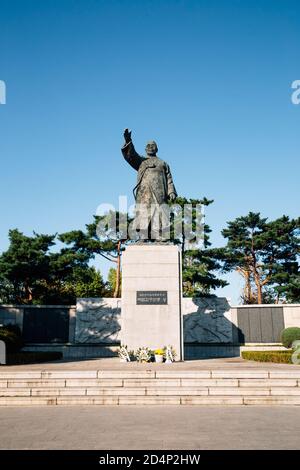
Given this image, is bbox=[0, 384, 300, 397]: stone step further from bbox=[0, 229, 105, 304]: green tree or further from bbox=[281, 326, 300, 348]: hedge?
bbox=[0, 229, 105, 304]: green tree

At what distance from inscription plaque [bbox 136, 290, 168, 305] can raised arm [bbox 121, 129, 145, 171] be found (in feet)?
17.6

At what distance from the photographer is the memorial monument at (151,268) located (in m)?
13.6

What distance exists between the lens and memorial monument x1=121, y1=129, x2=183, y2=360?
534 inches

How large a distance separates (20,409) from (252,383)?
4.75m

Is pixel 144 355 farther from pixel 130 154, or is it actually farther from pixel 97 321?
pixel 97 321

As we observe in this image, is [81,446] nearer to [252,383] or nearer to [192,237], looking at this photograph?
[252,383]

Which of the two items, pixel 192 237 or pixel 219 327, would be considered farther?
pixel 192 237

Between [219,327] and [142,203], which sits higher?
[142,203]

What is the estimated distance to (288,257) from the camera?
108ft

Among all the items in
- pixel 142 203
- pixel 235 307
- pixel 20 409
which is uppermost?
pixel 142 203

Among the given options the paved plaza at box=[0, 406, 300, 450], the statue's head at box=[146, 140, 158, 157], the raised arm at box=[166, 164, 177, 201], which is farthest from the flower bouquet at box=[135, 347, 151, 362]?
the statue's head at box=[146, 140, 158, 157]
